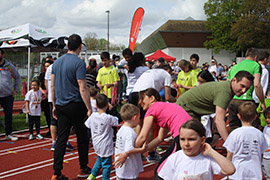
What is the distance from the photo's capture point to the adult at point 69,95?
4547 millimetres

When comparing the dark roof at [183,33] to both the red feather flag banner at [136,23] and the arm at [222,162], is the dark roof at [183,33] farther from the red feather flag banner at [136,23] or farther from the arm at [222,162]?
the arm at [222,162]

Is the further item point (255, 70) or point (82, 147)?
point (255, 70)

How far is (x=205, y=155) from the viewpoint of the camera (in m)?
2.41

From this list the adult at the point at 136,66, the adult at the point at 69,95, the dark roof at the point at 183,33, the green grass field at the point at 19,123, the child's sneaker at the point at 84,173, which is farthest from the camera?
the dark roof at the point at 183,33

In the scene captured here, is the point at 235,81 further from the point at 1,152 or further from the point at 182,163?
the point at 1,152

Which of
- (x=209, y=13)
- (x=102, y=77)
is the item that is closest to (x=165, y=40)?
(x=209, y=13)

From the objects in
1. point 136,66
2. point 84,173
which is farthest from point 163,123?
point 136,66

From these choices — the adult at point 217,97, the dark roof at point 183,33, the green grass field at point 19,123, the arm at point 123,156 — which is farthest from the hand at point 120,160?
the dark roof at point 183,33

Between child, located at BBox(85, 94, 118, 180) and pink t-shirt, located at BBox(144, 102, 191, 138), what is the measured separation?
156 centimetres

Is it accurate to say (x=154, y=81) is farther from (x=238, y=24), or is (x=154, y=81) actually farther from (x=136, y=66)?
(x=238, y=24)

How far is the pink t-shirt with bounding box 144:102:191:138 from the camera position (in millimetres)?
3086

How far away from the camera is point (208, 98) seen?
3506mm

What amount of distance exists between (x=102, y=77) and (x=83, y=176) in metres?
3.59

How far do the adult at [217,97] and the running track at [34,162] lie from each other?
177 centimetres
